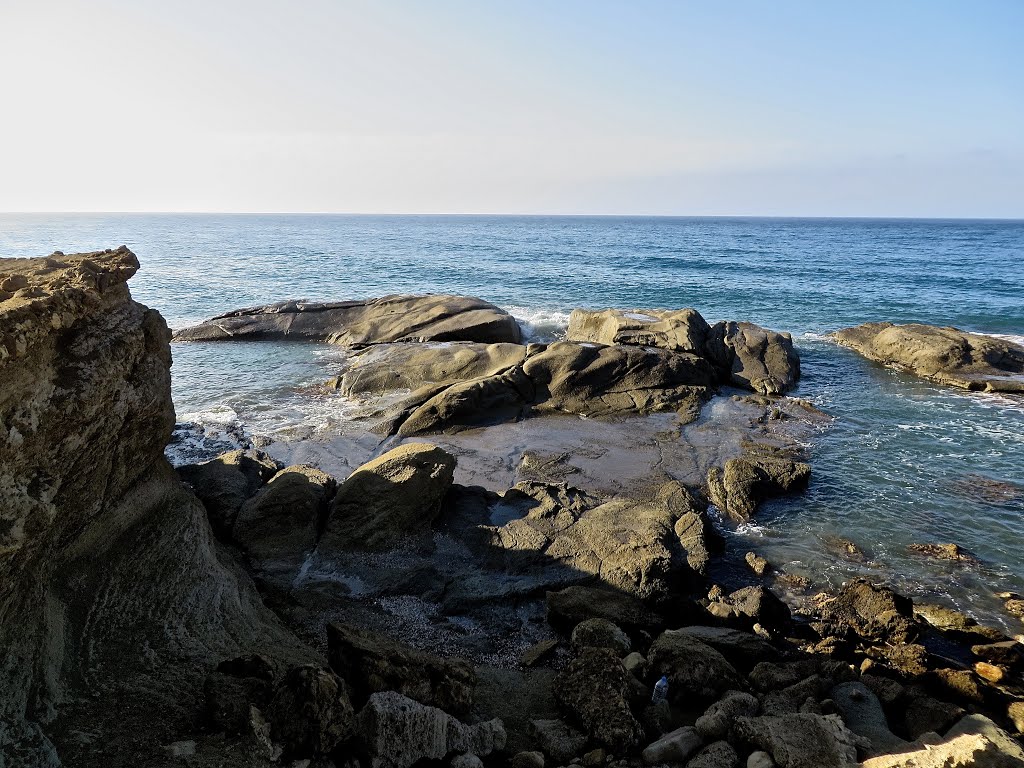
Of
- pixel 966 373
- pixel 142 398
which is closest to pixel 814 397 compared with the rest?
pixel 966 373

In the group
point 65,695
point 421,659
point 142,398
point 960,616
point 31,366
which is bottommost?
point 960,616

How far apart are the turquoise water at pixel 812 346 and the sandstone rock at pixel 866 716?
314cm

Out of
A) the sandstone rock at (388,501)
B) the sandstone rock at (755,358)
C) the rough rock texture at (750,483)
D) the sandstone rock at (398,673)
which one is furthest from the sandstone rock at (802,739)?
the sandstone rock at (755,358)

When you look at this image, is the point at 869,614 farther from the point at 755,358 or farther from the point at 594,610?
the point at 755,358

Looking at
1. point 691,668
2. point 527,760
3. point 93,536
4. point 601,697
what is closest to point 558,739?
point 527,760

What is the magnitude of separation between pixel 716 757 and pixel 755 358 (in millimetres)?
17129

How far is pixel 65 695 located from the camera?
5199 millimetres

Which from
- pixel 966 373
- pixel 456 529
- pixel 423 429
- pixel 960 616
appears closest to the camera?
pixel 960 616

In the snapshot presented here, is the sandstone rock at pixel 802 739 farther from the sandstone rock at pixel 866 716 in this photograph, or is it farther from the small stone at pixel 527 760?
the small stone at pixel 527 760

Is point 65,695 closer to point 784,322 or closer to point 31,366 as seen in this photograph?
point 31,366

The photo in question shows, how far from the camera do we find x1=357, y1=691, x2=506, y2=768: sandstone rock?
516cm

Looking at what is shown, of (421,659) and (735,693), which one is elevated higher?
(421,659)

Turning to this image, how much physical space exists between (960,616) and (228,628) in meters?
9.38

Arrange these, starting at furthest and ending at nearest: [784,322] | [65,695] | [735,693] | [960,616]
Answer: [784,322] < [960,616] < [735,693] < [65,695]
